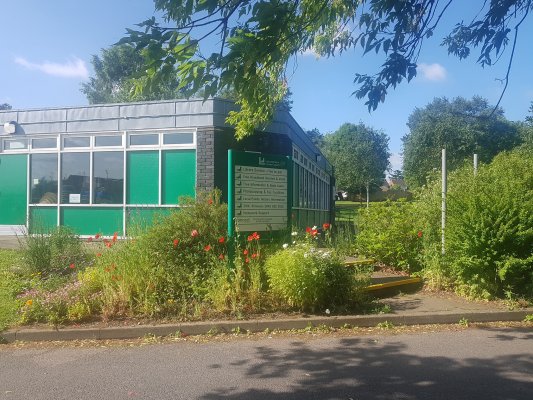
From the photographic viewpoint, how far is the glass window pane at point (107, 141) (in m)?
13.0

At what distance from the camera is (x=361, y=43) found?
231 inches

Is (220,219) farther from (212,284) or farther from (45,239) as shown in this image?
(45,239)

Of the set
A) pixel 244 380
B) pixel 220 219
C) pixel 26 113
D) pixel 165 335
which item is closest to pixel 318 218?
pixel 26 113

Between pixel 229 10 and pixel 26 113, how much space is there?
10.6 meters

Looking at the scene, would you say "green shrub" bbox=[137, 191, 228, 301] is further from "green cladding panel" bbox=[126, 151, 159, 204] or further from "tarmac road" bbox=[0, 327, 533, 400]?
"green cladding panel" bbox=[126, 151, 159, 204]

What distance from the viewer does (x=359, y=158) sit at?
46.8 metres

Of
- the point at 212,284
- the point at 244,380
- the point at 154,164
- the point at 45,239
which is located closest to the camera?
the point at 244,380

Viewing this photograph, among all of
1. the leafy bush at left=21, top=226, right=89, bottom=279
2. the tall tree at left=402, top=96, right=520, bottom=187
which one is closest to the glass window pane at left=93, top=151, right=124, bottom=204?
the leafy bush at left=21, top=226, right=89, bottom=279

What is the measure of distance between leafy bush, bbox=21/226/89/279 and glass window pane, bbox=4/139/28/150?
5.99m

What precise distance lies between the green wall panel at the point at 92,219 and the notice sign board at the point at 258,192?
6.28m

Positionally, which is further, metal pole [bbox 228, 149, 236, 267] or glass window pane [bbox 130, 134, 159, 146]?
glass window pane [bbox 130, 134, 159, 146]

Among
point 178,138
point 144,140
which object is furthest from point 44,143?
point 178,138

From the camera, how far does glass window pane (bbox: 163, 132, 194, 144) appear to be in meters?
12.3

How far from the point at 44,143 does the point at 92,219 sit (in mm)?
2651
